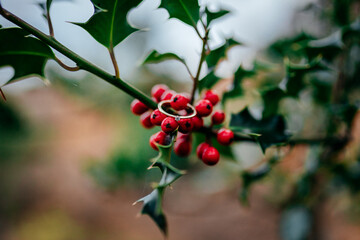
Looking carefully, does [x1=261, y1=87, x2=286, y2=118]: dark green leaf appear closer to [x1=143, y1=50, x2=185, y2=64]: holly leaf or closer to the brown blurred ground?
[x1=143, y1=50, x2=185, y2=64]: holly leaf

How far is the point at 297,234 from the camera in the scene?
1817 millimetres

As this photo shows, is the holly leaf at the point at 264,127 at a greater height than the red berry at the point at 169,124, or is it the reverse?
the red berry at the point at 169,124

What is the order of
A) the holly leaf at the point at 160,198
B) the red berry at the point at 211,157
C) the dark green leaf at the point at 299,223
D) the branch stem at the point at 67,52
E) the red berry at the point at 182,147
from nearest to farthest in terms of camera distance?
the holly leaf at the point at 160,198 → the branch stem at the point at 67,52 → the red berry at the point at 211,157 → the red berry at the point at 182,147 → the dark green leaf at the point at 299,223

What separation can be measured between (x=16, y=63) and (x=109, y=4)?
0.30 metres

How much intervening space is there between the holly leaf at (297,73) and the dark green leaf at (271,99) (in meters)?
0.05

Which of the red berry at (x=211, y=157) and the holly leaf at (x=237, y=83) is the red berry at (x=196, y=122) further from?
the holly leaf at (x=237, y=83)

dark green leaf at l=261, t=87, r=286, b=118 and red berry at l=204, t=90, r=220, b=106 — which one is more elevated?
red berry at l=204, t=90, r=220, b=106

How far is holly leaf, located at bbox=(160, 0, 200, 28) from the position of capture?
72cm

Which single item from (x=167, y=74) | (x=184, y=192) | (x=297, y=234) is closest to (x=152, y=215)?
(x=297, y=234)

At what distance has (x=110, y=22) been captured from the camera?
68cm

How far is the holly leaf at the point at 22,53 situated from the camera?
0.64 meters

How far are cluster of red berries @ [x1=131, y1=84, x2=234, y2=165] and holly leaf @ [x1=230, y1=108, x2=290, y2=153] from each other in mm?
89

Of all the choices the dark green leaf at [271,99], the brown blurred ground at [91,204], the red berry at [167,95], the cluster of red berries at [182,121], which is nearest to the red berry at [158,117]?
the cluster of red berries at [182,121]

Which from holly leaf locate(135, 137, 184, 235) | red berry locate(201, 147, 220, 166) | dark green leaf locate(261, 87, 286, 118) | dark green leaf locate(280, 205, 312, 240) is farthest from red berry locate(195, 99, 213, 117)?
Answer: dark green leaf locate(280, 205, 312, 240)
